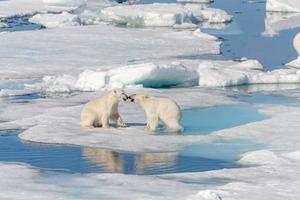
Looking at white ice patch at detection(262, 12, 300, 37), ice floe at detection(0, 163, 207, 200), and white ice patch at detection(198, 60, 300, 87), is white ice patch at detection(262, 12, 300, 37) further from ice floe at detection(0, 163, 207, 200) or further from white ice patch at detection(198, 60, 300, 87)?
ice floe at detection(0, 163, 207, 200)

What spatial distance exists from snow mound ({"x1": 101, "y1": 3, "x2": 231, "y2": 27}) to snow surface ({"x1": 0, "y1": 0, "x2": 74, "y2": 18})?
328 cm

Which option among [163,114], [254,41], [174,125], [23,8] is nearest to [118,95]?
[163,114]

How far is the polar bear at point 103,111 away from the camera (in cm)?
980

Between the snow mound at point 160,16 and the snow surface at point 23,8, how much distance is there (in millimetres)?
3285

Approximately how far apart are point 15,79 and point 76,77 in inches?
44.6

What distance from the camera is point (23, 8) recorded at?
30.0 metres

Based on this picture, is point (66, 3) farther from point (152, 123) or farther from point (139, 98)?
point (152, 123)

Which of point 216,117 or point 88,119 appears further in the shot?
point 216,117

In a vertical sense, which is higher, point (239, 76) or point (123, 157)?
point (123, 157)

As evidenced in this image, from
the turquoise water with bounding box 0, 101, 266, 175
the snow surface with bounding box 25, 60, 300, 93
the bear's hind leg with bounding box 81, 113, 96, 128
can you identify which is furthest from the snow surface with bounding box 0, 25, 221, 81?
the turquoise water with bounding box 0, 101, 266, 175

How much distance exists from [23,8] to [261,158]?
2288cm

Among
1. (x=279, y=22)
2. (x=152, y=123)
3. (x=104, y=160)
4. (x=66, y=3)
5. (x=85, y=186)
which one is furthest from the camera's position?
(x=66, y=3)

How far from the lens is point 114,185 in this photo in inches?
277

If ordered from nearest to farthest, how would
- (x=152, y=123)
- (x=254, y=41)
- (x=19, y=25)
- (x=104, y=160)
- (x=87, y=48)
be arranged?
(x=104, y=160), (x=152, y=123), (x=87, y=48), (x=254, y=41), (x=19, y=25)
